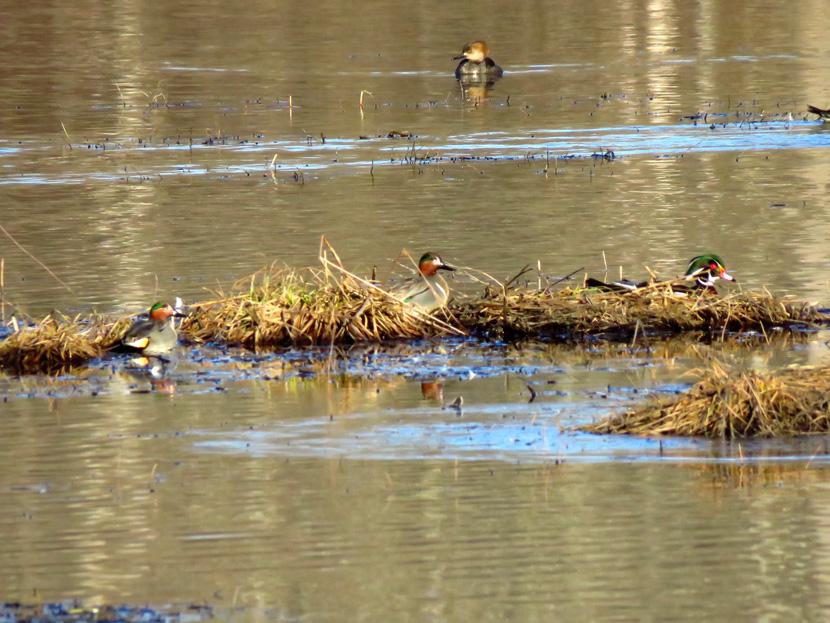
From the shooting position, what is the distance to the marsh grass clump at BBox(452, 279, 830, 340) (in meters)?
13.9

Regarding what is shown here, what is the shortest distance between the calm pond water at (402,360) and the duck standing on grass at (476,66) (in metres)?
0.60

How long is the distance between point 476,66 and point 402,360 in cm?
2250

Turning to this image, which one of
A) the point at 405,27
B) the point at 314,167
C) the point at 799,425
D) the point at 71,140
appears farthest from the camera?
the point at 405,27

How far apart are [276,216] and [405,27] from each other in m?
27.3

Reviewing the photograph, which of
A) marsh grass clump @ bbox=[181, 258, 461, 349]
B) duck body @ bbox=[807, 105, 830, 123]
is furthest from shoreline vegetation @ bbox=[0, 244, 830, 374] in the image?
duck body @ bbox=[807, 105, 830, 123]

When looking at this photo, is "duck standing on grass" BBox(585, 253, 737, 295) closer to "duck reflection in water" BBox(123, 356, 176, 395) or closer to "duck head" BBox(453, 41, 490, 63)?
"duck reflection in water" BBox(123, 356, 176, 395)

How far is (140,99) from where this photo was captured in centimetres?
3284

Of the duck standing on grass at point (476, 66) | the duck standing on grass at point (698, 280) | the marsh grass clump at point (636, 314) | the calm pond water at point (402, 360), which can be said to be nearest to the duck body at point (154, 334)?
the calm pond water at point (402, 360)

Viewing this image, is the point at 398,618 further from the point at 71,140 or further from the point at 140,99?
the point at 140,99

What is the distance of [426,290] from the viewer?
14.2m

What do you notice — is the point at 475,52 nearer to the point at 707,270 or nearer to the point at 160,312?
the point at 707,270

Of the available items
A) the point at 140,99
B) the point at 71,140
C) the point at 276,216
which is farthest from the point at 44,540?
the point at 140,99

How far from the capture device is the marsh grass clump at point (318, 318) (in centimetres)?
1380

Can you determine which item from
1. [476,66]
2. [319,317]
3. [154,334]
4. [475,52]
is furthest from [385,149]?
[154,334]
